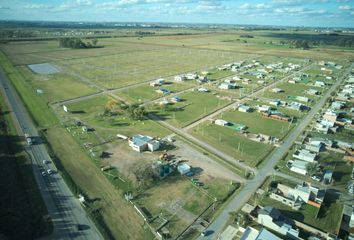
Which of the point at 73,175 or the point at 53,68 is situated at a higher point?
the point at 53,68

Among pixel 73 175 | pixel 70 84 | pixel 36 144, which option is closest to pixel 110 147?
pixel 73 175

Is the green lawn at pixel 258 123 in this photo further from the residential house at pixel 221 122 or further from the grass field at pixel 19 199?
the grass field at pixel 19 199

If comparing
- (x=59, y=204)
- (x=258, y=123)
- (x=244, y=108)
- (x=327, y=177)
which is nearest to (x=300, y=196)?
(x=327, y=177)

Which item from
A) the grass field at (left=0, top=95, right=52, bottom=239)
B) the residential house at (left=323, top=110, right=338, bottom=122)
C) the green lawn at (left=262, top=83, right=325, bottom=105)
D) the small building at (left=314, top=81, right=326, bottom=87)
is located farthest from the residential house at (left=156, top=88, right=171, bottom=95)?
the small building at (left=314, top=81, right=326, bottom=87)

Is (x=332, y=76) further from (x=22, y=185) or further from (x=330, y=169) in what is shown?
(x=22, y=185)

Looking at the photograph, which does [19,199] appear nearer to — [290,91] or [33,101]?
[33,101]

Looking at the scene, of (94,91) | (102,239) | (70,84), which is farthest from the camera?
(70,84)

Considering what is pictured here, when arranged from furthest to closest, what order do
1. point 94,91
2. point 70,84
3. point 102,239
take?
point 70,84, point 94,91, point 102,239
